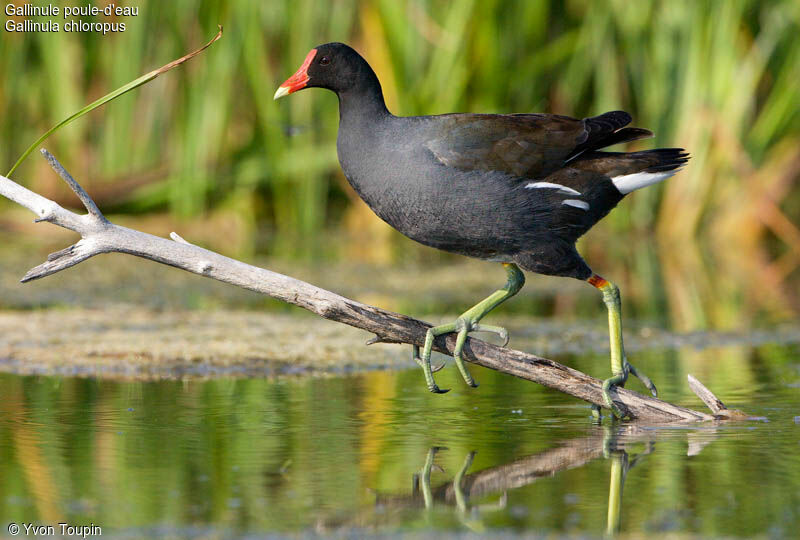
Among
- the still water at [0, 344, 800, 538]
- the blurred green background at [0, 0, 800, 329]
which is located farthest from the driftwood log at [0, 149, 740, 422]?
the blurred green background at [0, 0, 800, 329]

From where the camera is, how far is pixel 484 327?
12.0ft

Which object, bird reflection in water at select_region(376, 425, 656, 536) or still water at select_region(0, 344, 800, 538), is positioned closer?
still water at select_region(0, 344, 800, 538)

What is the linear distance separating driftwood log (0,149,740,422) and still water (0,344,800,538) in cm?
13

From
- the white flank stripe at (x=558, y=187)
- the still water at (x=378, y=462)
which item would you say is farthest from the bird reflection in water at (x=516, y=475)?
the white flank stripe at (x=558, y=187)

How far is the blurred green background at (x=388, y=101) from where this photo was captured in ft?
26.3

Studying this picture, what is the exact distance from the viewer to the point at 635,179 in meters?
3.63

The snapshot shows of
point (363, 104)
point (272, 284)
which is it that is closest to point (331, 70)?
point (363, 104)

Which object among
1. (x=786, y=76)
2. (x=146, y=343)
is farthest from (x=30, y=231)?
(x=786, y=76)

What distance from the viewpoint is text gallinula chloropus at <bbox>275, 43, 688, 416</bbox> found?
134 inches

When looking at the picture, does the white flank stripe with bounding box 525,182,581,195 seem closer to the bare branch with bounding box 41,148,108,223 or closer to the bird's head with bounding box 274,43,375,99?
the bird's head with bounding box 274,43,375,99

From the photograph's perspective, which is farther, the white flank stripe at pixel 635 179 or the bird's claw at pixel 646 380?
the white flank stripe at pixel 635 179

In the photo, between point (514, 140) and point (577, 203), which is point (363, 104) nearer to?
point (514, 140)

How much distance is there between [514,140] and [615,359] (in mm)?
710

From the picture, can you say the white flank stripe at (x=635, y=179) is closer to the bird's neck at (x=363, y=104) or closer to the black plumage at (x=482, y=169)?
the black plumage at (x=482, y=169)
